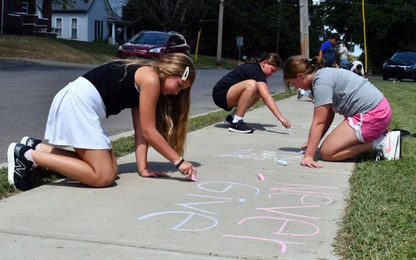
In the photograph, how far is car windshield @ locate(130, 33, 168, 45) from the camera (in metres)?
27.3

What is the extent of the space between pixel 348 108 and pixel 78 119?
2837 mm

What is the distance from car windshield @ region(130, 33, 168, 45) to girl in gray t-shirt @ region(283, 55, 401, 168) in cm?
2134

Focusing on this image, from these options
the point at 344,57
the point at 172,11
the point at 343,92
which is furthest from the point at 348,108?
the point at 172,11

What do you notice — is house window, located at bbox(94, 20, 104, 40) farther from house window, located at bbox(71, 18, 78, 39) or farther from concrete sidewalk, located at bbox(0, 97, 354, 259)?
concrete sidewalk, located at bbox(0, 97, 354, 259)

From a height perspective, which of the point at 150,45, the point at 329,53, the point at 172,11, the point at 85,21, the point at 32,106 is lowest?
the point at 32,106

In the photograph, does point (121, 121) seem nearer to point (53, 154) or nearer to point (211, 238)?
point (53, 154)

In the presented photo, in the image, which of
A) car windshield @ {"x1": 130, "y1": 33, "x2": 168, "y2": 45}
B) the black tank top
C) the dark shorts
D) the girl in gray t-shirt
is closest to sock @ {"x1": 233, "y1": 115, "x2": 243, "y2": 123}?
the dark shorts

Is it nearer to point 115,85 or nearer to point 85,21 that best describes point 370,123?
point 115,85

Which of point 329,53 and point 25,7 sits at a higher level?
point 25,7

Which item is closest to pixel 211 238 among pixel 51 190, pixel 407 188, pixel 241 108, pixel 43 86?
pixel 51 190

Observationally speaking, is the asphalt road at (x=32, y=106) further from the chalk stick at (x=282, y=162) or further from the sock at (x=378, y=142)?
the sock at (x=378, y=142)

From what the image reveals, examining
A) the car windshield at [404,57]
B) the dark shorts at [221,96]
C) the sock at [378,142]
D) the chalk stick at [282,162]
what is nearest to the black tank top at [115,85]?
the chalk stick at [282,162]

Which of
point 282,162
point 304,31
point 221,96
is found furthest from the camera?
point 304,31

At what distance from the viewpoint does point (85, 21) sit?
6072cm
